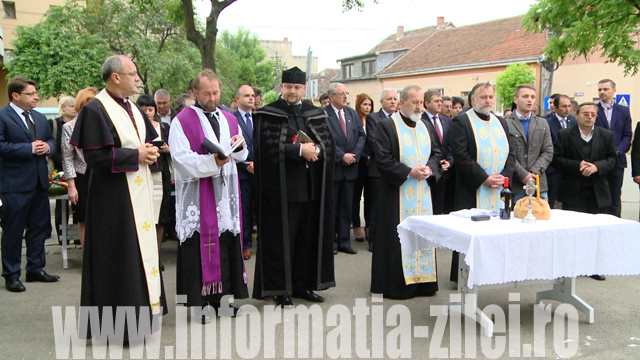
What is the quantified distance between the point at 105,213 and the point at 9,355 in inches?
50.7

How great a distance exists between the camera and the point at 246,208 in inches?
299

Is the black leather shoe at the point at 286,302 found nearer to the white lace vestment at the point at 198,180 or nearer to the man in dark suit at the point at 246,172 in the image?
the white lace vestment at the point at 198,180

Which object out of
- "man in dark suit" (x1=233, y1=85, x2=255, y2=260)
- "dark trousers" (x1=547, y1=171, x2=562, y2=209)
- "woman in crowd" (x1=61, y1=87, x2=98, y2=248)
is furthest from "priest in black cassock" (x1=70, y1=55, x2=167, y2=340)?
"dark trousers" (x1=547, y1=171, x2=562, y2=209)

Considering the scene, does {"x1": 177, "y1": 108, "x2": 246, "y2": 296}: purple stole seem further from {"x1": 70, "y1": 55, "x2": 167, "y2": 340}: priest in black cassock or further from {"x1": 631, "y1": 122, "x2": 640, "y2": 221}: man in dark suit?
{"x1": 631, "y1": 122, "x2": 640, "y2": 221}: man in dark suit

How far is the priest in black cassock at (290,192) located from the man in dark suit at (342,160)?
2.22 metres

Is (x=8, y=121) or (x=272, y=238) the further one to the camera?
(x=8, y=121)

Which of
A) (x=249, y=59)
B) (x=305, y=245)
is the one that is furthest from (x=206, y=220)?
(x=249, y=59)

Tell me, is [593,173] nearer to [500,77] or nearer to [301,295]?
[301,295]

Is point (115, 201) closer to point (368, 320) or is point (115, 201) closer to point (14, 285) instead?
point (368, 320)

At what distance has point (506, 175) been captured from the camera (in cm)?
624

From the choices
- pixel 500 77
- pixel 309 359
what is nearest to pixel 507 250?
pixel 309 359

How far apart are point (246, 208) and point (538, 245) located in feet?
13.3

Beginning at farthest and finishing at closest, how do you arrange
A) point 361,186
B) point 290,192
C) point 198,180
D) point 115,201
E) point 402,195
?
point 361,186 < point 402,195 < point 290,192 < point 198,180 < point 115,201

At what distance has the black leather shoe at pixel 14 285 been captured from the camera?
5988 millimetres
